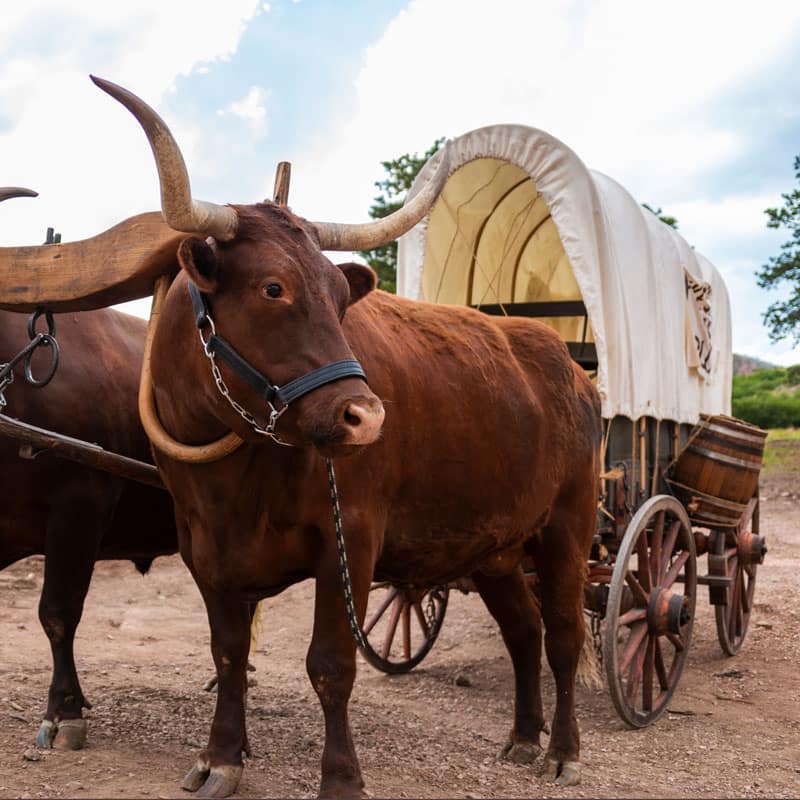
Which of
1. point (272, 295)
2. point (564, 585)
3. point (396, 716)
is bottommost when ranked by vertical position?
point (396, 716)

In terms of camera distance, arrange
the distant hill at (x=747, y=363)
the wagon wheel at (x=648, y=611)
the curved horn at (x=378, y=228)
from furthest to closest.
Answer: the distant hill at (x=747, y=363), the wagon wheel at (x=648, y=611), the curved horn at (x=378, y=228)

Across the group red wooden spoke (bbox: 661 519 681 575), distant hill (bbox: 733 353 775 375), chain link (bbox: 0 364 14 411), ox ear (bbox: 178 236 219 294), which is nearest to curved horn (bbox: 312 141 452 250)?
ox ear (bbox: 178 236 219 294)

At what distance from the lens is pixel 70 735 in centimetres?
430

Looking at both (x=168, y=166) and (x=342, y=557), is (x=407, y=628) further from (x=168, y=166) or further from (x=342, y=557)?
(x=168, y=166)

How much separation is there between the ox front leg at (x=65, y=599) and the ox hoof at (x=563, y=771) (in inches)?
79.1

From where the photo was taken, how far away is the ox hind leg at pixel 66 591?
4.37m

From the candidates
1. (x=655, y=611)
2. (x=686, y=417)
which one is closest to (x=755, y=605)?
(x=686, y=417)

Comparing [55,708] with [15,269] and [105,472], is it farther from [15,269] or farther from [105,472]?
[15,269]

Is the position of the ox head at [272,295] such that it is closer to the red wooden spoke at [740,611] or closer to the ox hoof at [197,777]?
the ox hoof at [197,777]

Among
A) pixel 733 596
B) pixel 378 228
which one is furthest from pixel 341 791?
pixel 733 596

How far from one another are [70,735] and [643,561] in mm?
3190

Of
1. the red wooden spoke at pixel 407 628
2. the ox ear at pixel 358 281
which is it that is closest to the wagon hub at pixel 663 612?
the red wooden spoke at pixel 407 628

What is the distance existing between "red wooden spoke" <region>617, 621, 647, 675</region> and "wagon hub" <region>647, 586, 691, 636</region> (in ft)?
0.19

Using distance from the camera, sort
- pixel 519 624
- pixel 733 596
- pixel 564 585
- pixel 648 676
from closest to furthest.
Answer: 1. pixel 564 585
2. pixel 519 624
3. pixel 648 676
4. pixel 733 596
